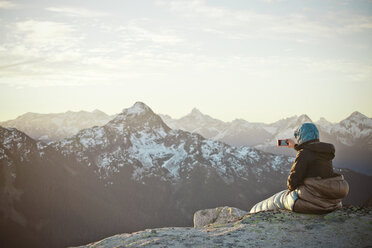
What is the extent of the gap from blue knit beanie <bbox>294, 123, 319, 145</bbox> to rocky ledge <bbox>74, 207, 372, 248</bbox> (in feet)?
11.5

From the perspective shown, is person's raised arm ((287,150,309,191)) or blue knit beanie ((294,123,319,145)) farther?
blue knit beanie ((294,123,319,145))

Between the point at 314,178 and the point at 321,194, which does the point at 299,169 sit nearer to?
the point at 314,178

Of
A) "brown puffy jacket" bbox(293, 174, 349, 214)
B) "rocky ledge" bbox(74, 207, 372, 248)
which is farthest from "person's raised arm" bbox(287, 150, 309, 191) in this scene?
"rocky ledge" bbox(74, 207, 372, 248)

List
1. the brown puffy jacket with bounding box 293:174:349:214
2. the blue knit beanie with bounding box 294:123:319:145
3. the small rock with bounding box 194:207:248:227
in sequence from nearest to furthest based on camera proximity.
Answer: the brown puffy jacket with bounding box 293:174:349:214
the blue knit beanie with bounding box 294:123:319:145
the small rock with bounding box 194:207:248:227

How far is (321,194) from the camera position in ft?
42.0

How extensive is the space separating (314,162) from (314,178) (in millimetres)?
706

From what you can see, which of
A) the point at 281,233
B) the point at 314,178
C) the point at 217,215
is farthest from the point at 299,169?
the point at 217,215

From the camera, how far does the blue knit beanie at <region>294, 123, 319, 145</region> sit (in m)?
13.3

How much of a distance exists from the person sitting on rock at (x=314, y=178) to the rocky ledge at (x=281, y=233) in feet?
1.91

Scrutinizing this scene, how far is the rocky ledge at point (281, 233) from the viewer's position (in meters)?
11.4

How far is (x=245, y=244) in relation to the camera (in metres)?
11.7

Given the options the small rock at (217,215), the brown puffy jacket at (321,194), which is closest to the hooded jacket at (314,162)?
the brown puffy jacket at (321,194)

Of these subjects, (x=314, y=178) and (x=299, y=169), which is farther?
(x=299, y=169)

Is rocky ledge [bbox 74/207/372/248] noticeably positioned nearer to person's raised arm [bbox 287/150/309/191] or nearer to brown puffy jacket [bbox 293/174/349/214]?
brown puffy jacket [bbox 293/174/349/214]
